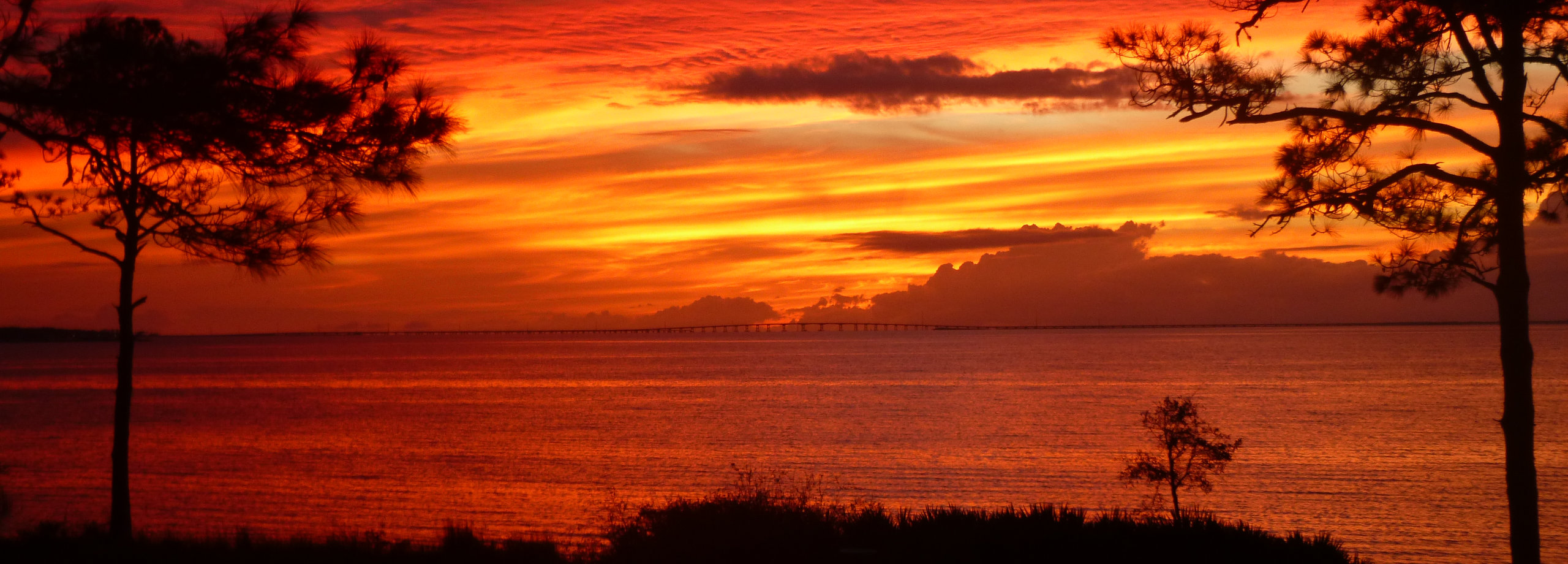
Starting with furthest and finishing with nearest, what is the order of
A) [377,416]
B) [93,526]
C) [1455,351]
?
[1455,351], [377,416], [93,526]

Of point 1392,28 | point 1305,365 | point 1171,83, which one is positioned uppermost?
point 1392,28

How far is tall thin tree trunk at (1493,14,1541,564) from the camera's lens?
9766 millimetres

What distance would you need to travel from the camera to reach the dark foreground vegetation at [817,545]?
35.8 ft

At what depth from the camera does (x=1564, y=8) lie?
9883 millimetres

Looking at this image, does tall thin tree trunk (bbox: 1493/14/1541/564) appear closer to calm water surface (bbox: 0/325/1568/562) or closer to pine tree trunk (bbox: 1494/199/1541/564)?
pine tree trunk (bbox: 1494/199/1541/564)

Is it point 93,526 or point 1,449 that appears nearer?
point 93,526

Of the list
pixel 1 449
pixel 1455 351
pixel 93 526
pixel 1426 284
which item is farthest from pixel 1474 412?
pixel 1455 351

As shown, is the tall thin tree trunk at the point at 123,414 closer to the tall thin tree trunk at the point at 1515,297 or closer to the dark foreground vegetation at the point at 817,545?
the dark foreground vegetation at the point at 817,545

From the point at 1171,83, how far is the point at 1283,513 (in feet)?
96.4

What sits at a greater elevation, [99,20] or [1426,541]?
[99,20]

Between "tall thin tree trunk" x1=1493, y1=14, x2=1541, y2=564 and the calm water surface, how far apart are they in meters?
20.9

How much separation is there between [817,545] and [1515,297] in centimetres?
717

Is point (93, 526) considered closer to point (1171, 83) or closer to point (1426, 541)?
point (1171, 83)

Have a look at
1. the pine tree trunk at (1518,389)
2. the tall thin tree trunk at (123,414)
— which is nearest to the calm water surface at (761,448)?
the tall thin tree trunk at (123,414)
